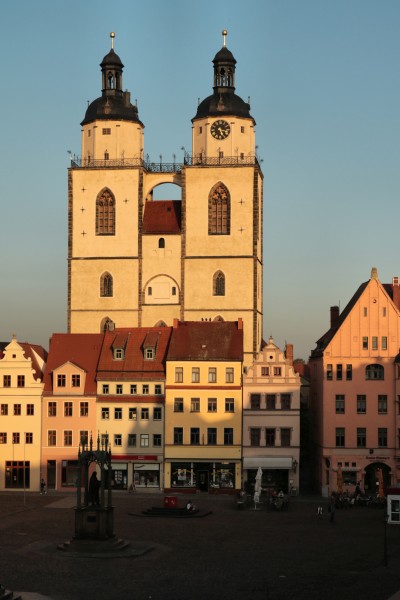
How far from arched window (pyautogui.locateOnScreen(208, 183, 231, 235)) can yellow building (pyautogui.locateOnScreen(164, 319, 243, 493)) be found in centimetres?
2231

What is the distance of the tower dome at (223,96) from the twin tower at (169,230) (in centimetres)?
13

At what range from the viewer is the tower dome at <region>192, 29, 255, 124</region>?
113188mm

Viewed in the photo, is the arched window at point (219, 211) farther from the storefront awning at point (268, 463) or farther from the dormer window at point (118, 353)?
the storefront awning at point (268, 463)

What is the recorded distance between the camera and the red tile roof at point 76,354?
90.6 meters

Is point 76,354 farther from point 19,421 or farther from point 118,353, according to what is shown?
point 19,421

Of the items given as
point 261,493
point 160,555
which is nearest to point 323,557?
point 160,555

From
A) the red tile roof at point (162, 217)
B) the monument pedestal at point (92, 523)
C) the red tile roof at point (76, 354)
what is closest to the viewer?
the monument pedestal at point (92, 523)

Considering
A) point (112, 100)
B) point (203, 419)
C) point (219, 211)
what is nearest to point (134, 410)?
point (203, 419)

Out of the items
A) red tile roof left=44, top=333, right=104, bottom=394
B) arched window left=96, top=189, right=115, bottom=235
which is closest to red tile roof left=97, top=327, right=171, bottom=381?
red tile roof left=44, top=333, right=104, bottom=394

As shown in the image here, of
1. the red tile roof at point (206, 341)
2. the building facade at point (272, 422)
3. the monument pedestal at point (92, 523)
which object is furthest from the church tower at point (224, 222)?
the monument pedestal at point (92, 523)

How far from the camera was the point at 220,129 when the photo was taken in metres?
113

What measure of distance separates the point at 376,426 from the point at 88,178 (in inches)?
1539

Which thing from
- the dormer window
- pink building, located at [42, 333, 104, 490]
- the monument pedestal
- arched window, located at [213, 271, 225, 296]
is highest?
arched window, located at [213, 271, 225, 296]

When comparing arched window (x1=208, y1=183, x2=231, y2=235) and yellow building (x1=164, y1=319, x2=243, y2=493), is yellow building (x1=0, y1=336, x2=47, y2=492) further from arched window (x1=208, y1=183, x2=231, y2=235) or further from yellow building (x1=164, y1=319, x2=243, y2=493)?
arched window (x1=208, y1=183, x2=231, y2=235)
